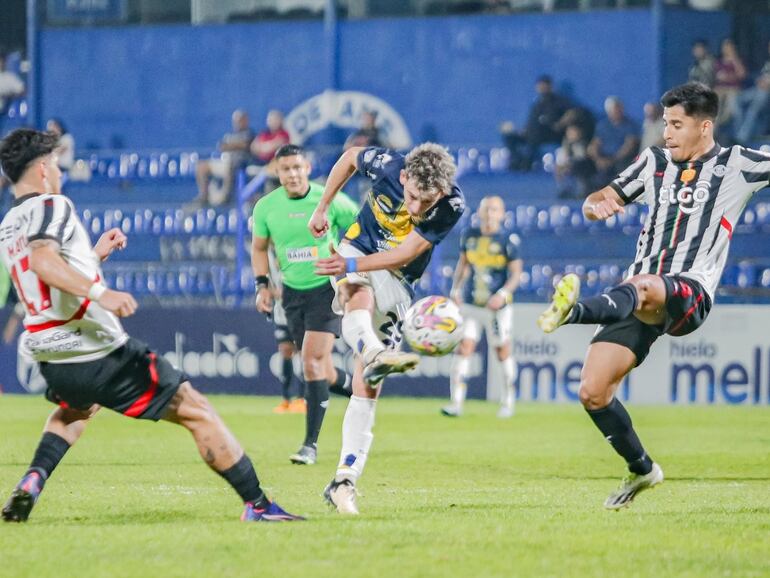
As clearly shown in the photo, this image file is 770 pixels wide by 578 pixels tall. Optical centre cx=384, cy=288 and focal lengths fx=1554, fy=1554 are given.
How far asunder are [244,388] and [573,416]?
536cm

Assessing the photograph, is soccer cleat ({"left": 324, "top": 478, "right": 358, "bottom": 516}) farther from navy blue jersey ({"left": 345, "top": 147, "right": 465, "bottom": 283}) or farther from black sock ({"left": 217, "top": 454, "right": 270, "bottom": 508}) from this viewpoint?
navy blue jersey ({"left": 345, "top": 147, "right": 465, "bottom": 283})

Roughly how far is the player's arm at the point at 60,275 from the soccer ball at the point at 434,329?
71.8 inches

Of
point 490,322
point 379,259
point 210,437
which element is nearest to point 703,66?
point 490,322

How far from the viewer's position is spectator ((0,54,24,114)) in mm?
27712

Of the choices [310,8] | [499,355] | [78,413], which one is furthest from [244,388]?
[78,413]

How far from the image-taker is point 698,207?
8516mm

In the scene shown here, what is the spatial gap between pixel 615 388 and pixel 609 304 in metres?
0.80

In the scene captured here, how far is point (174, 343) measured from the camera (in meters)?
21.2

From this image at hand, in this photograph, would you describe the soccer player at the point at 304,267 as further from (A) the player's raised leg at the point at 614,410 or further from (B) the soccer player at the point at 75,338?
(B) the soccer player at the point at 75,338

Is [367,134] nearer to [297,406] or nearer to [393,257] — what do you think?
[297,406]

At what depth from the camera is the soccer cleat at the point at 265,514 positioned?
762 centimetres

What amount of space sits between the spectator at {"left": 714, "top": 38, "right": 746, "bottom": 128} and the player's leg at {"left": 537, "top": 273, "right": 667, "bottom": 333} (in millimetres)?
14880

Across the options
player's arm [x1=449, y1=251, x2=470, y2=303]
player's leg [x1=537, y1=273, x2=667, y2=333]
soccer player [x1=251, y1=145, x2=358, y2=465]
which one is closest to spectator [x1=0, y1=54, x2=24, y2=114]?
player's arm [x1=449, y1=251, x2=470, y2=303]

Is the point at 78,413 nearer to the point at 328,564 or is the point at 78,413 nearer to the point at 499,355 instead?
the point at 328,564
